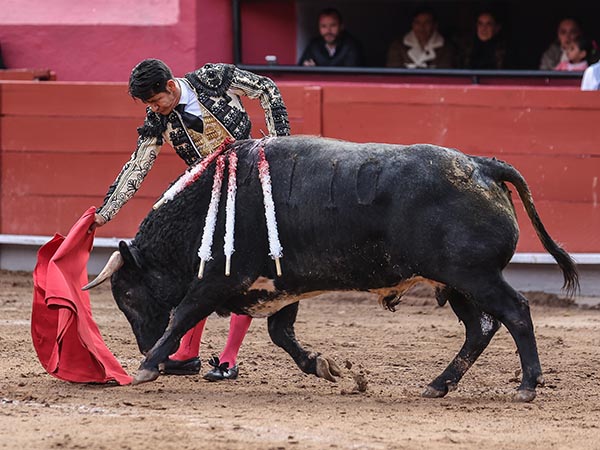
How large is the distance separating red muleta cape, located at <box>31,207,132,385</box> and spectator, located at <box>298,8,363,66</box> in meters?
4.07

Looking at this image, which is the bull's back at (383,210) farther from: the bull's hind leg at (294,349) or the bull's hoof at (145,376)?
the bull's hoof at (145,376)

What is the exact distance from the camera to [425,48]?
9008 millimetres

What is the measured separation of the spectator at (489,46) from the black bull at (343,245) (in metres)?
4.21

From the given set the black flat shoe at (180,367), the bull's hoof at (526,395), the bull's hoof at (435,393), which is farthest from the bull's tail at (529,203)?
the black flat shoe at (180,367)

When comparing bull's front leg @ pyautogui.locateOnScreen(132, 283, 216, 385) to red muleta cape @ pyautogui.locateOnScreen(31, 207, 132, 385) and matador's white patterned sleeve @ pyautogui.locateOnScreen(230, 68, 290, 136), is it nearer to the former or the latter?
red muleta cape @ pyautogui.locateOnScreen(31, 207, 132, 385)

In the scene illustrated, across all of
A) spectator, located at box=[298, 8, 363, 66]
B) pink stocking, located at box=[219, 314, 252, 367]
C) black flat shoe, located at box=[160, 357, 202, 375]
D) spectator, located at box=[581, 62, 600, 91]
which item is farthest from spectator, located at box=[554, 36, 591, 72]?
black flat shoe, located at box=[160, 357, 202, 375]

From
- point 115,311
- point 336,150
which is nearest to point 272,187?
point 336,150

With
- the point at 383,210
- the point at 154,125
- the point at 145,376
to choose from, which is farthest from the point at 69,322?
the point at 383,210

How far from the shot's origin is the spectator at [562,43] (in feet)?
27.9

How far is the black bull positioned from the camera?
449 cm

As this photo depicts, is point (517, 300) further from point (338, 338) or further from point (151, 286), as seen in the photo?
point (338, 338)

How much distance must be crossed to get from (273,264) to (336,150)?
0.45 metres

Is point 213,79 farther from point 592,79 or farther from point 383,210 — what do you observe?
point 592,79

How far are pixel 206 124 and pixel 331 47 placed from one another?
159 inches
